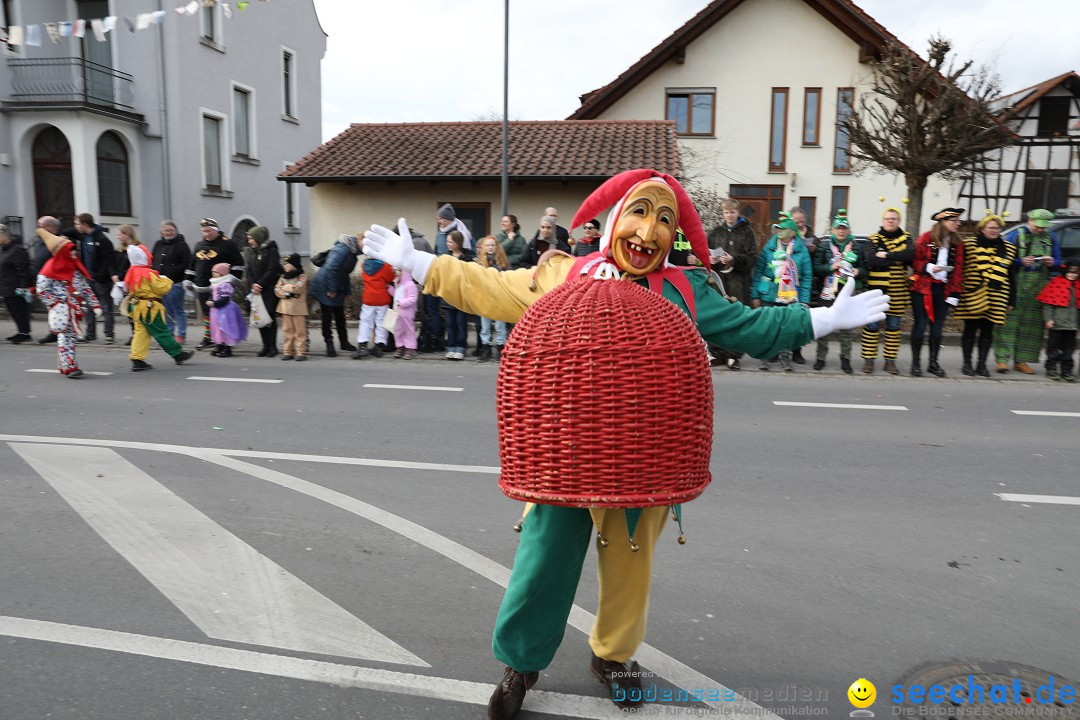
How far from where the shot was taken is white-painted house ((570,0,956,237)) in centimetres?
2638

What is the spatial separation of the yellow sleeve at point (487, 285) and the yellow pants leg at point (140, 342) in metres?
8.85

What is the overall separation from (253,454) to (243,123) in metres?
22.2

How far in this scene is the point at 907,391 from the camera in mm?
9789

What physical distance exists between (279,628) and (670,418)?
210 cm

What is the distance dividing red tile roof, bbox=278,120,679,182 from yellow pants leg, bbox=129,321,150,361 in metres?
9.42

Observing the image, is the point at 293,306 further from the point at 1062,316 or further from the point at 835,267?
the point at 1062,316

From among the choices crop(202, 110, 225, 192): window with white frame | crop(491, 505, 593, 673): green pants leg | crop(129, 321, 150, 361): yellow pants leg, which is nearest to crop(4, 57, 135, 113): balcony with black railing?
crop(202, 110, 225, 192): window with white frame

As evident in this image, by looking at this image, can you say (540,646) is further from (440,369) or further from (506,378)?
(440,369)

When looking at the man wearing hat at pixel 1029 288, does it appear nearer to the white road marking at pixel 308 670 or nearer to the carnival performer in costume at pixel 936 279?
the carnival performer in costume at pixel 936 279

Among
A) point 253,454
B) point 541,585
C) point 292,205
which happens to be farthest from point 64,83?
point 541,585

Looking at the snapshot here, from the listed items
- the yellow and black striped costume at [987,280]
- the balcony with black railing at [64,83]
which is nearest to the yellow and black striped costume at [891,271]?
the yellow and black striped costume at [987,280]

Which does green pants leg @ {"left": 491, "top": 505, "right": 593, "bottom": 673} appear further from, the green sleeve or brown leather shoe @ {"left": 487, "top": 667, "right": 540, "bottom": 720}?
the green sleeve

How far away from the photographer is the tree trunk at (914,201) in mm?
18578

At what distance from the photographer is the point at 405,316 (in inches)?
491
